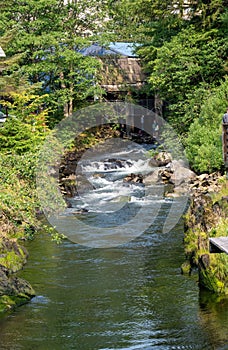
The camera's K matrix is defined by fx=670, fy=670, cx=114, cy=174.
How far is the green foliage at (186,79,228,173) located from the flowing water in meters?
7.00

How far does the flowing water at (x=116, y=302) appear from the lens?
11.8m

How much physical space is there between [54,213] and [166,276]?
731cm

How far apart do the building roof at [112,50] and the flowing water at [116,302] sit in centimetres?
1725

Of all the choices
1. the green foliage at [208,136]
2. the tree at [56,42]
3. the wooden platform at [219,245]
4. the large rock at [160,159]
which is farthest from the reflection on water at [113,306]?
the tree at [56,42]

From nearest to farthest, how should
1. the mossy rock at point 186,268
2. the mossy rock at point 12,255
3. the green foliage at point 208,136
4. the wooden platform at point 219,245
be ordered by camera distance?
the wooden platform at point 219,245, the mossy rock at point 186,268, the mossy rock at point 12,255, the green foliage at point 208,136

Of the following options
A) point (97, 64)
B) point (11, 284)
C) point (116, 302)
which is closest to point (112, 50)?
point (97, 64)

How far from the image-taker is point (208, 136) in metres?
27.3

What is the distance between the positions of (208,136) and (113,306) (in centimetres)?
1487

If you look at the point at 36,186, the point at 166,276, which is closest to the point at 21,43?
the point at 36,186

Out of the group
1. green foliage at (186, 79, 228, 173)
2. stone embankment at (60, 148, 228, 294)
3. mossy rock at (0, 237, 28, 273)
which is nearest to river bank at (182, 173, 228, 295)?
stone embankment at (60, 148, 228, 294)

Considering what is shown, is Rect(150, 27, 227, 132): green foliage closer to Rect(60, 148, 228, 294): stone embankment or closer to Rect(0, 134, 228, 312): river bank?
Rect(60, 148, 228, 294): stone embankment

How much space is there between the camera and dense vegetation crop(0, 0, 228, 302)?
27.0m

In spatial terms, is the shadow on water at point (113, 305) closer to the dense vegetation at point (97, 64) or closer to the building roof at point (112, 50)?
the dense vegetation at point (97, 64)

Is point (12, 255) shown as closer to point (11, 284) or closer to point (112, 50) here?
point (11, 284)
